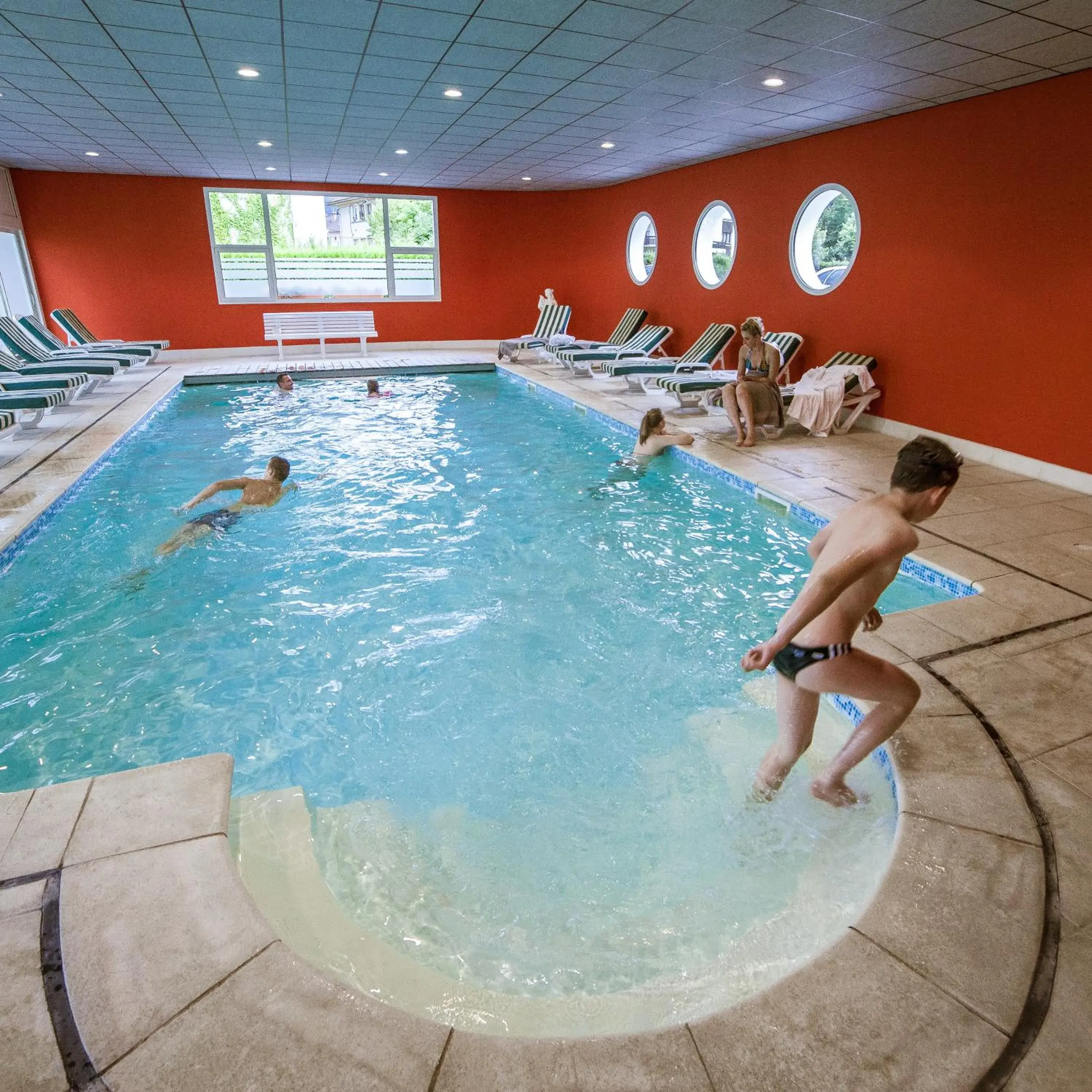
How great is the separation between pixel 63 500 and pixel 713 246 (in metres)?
9.12

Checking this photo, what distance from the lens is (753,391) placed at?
270 inches

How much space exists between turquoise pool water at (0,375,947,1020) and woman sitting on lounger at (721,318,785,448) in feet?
3.33

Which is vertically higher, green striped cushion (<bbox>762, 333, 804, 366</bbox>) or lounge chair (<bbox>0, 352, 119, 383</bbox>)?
green striped cushion (<bbox>762, 333, 804, 366</bbox>)

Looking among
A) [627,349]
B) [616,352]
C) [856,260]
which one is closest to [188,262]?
[616,352]

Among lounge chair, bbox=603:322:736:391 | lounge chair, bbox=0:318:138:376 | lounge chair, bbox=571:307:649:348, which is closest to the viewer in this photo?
lounge chair, bbox=0:318:138:376

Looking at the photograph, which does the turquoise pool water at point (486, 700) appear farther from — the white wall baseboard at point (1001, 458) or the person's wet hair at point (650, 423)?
the white wall baseboard at point (1001, 458)

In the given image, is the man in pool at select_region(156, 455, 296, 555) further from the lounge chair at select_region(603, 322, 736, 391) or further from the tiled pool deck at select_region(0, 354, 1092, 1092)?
the lounge chair at select_region(603, 322, 736, 391)

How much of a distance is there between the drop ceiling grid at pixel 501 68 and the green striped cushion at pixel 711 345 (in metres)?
2.22

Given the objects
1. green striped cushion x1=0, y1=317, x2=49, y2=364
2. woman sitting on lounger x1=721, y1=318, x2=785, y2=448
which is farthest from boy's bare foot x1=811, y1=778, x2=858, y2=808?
green striped cushion x1=0, y1=317, x2=49, y2=364

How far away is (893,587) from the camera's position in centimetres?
402

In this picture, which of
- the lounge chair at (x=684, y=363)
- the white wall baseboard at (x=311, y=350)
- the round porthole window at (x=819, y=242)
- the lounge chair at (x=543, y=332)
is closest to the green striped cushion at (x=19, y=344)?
the white wall baseboard at (x=311, y=350)

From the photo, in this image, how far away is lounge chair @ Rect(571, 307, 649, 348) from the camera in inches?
464

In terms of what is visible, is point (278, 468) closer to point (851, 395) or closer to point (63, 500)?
point (63, 500)

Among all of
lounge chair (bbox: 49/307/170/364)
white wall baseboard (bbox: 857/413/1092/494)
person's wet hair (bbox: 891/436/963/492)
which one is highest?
person's wet hair (bbox: 891/436/963/492)
